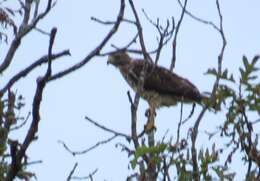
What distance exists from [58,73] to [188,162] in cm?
102

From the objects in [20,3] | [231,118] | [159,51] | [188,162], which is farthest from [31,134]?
[20,3]

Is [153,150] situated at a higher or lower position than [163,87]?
lower

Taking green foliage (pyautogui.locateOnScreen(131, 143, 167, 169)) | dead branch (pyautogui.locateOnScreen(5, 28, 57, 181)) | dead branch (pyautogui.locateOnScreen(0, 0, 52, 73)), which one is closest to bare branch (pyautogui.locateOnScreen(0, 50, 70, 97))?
dead branch (pyautogui.locateOnScreen(5, 28, 57, 181))

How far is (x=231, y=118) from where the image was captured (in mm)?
3846

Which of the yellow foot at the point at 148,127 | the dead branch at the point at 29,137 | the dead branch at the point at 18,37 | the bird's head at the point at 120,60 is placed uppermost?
the bird's head at the point at 120,60

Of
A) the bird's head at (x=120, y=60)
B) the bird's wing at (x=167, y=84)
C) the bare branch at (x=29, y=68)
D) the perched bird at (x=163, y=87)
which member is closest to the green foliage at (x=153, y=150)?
the bare branch at (x=29, y=68)

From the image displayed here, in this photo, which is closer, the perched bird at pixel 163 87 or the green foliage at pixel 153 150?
the green foliage at pixel 153 150

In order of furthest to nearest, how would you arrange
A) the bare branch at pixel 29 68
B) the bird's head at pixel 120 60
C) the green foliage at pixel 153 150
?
the bird's head at pixel 120 60 → the green foliage at pixel 153 150 → the bare branch at pixel 29 68

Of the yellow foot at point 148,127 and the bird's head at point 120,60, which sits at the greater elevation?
the bird's head at point 120,60

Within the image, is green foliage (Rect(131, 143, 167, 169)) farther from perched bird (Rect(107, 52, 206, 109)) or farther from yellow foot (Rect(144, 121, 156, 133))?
perched bird (Rect(107, 52, 206, 109))

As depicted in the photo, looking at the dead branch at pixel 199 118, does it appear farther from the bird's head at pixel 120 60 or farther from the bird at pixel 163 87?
the bird's head at pixel 120 60

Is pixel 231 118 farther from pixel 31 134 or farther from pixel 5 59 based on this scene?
pixel 5 59

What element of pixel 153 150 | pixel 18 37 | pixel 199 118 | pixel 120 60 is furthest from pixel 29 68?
pixel 120 60

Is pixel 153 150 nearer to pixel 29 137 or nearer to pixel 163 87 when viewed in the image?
pixel 29 137
